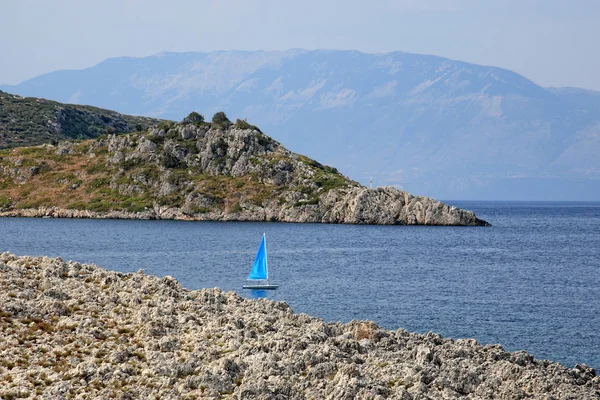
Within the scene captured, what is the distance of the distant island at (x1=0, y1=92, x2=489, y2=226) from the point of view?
156 m

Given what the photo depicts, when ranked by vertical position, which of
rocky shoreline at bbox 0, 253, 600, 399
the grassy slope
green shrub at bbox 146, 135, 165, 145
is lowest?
rocky shoreline at bbox 0, 253, 600, 399

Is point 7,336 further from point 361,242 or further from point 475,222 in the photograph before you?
point 475,222

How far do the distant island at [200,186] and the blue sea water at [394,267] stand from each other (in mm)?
6478

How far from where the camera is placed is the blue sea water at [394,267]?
170 ft

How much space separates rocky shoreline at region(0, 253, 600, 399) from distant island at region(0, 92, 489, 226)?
126130 mm

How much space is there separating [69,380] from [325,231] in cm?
11644

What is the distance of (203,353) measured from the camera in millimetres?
22188

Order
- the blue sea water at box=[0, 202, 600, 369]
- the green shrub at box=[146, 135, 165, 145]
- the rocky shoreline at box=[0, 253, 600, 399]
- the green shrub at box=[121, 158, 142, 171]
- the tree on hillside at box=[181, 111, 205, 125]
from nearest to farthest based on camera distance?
the rocky shoreline at box=[0, 253, 600, 399] < the blue sea water at box=[0, 202, 600, 369] < the green shrub at box=[121, 158, 142, 171] < the green shrub at box=[146, 135, 165, 145] < the tree on hillside at box=[181, 111, 205, 125]

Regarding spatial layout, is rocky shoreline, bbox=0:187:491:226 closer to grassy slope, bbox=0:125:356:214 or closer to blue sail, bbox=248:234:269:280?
grassy slope, bbox=0:125:356:214

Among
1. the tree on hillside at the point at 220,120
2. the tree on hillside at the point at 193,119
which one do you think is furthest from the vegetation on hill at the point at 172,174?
the tree on hillside at the point at 193,119

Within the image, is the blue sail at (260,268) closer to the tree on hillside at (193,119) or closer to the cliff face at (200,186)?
the cliff face at (200,186)

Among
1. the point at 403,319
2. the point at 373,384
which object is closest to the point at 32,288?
the point at 373,384

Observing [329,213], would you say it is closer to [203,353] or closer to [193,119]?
[193,119]

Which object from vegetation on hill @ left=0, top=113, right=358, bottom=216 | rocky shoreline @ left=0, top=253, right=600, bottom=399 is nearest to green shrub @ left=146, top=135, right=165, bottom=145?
vegetation on hill @ left=0, top=113, right=358, bottom=216
